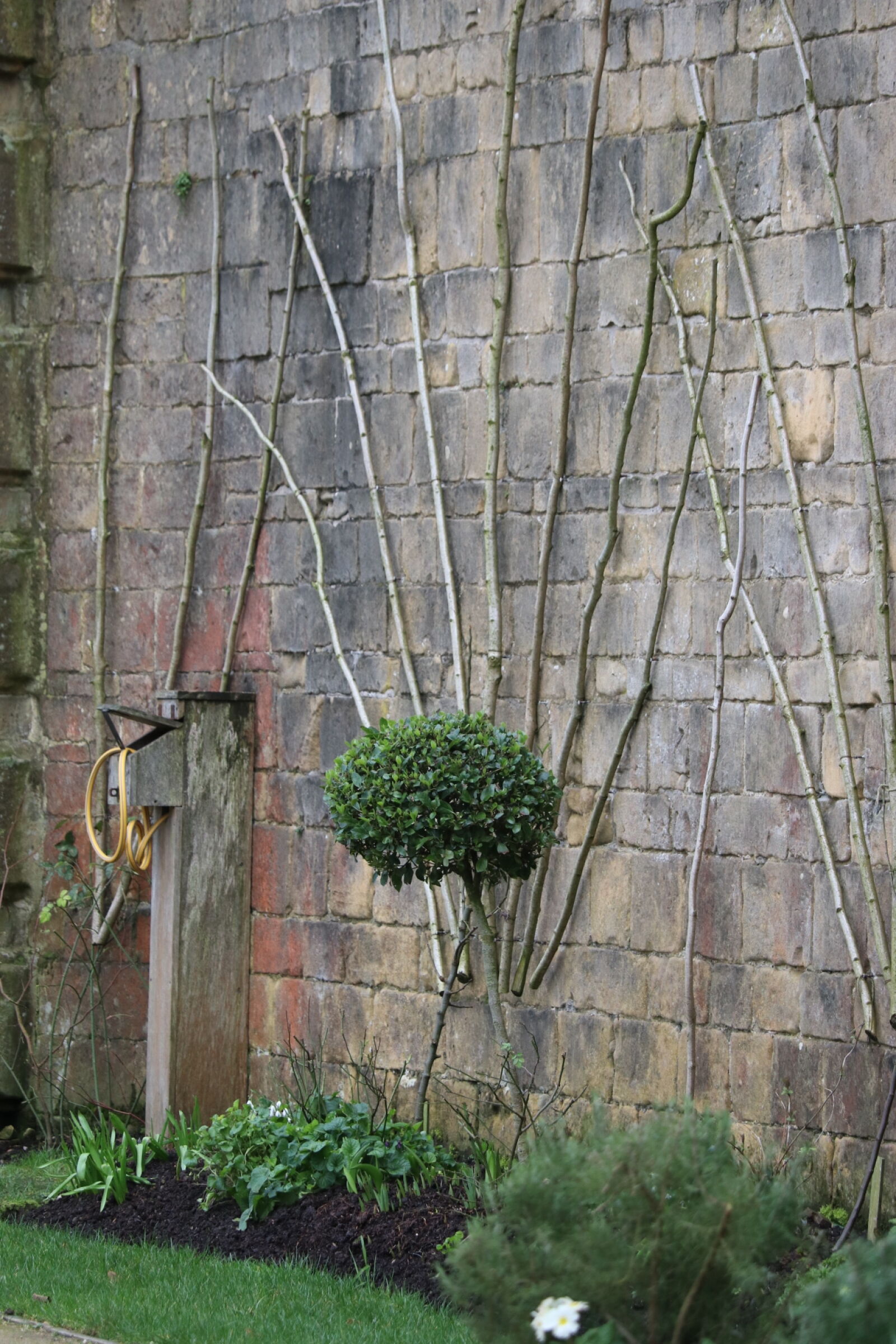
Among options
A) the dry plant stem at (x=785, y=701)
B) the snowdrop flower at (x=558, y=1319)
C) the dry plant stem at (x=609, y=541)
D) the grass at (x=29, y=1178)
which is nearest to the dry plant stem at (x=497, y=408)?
the dry plant stem at (x=609, y=541)

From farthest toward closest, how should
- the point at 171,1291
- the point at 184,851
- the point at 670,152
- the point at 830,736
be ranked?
the point at 184,851 < the point at 670,152 < the point at 830,736 < the point at 171,1291

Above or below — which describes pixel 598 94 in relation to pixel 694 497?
above

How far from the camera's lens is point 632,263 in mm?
5645

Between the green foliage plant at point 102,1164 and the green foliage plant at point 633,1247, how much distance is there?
261 centimetres

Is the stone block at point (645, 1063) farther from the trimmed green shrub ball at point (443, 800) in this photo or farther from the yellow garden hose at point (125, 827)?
the yellow garden hose at point (125, 827)

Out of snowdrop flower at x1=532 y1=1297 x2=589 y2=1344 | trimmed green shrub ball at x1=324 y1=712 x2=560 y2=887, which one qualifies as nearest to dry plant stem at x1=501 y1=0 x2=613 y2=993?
trimmed green shrub ball at x1=324 y1=712 x2=560 y2=887

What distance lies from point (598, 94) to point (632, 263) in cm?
58

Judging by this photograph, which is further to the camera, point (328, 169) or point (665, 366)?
point (328, 169)

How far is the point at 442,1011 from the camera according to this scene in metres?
5.69

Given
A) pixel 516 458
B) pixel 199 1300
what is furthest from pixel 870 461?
pixel 199 1300

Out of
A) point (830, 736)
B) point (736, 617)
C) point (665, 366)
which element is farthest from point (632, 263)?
point (830, 736)

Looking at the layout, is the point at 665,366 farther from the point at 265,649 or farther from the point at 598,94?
the point at 265,649

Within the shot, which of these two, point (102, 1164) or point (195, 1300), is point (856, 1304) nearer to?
point (195, 1300)

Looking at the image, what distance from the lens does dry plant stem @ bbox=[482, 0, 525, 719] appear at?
5.87m
